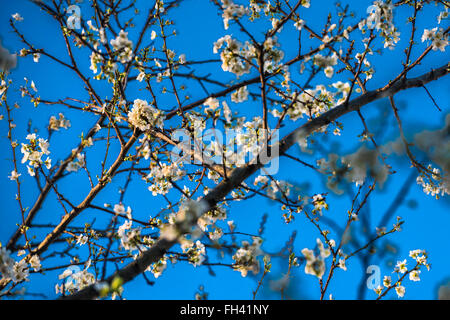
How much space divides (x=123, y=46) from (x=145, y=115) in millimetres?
665

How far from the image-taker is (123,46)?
2.95 m

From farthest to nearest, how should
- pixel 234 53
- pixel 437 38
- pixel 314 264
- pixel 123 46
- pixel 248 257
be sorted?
pixel 437 38, pixel 123 46, pixel 234 53, pixel 248 257, pixel 314 264

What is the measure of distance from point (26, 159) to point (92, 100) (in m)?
1.06

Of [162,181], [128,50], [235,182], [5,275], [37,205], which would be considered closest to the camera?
[235,182]

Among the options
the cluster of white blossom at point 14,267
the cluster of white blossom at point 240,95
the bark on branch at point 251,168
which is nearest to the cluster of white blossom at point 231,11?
the cluster of white blossom at point 240,95

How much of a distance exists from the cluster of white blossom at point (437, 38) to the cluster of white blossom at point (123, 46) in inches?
119

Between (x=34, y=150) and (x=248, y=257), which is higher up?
(x=34, y=150)

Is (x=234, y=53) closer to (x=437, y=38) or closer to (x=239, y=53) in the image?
(x=239, y=53)

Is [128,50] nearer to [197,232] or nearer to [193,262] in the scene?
[197,232]

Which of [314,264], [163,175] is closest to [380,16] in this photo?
[314,264]

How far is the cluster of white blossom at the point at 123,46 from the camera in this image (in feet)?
9.54

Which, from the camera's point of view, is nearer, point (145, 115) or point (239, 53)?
point (239, 53)

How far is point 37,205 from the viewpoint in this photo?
4.75m
